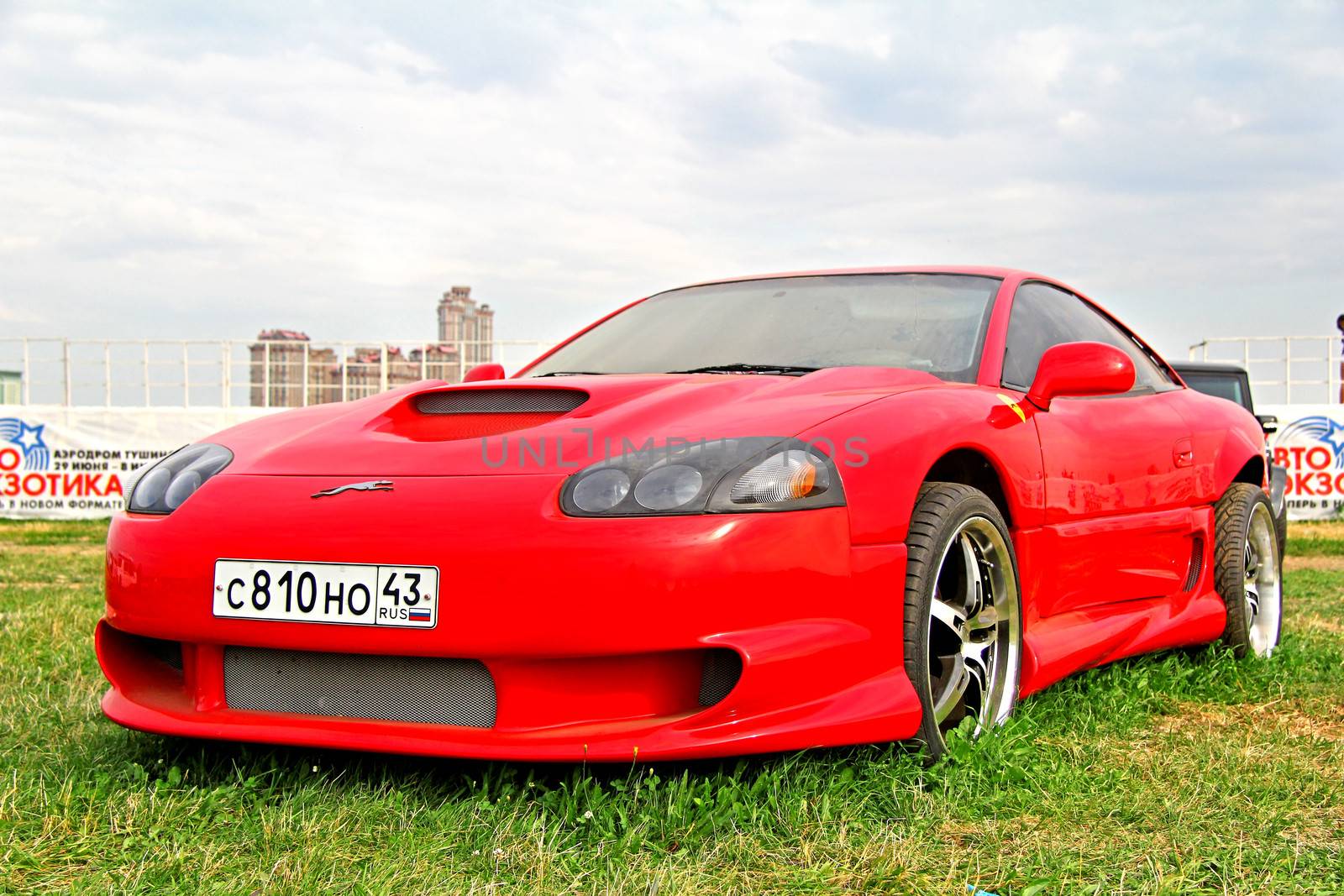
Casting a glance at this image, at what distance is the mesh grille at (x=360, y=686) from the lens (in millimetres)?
2477

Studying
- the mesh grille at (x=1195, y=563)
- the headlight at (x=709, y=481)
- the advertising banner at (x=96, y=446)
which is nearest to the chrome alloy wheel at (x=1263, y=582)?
the mesh grille at (x=1195, y=563)

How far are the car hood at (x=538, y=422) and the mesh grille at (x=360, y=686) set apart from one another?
1.29 feet

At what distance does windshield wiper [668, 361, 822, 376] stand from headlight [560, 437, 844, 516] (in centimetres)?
78

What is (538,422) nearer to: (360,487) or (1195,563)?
(360,487)

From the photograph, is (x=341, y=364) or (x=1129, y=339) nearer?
(x=1129, y=339)

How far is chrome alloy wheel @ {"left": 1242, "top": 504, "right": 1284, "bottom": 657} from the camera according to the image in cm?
474

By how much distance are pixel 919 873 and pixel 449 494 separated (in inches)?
44.3

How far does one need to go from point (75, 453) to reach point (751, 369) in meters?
13.8

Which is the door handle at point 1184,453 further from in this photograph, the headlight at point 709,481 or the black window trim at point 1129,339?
the headlight at point 709,481

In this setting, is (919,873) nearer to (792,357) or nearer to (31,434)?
(792,357)

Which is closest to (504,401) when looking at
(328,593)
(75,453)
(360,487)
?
(360,487)

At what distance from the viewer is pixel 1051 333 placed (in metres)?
4.03

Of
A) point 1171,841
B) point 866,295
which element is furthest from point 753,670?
point 866,295

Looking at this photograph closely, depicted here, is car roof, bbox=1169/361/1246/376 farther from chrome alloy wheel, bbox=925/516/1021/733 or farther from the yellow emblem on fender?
chrome alloy wheel, bbox=925/516/1021/733
